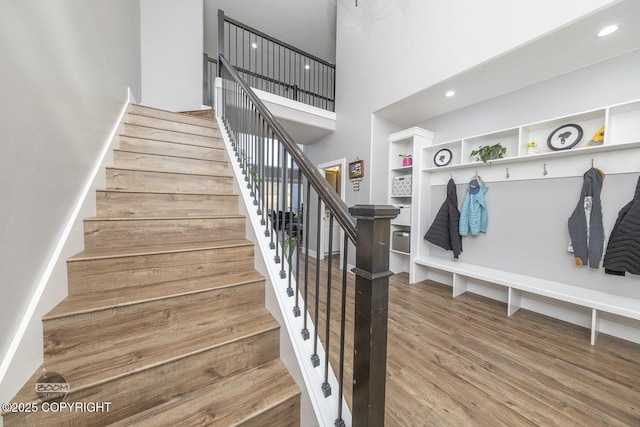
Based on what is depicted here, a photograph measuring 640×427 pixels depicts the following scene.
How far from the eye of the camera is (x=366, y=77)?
3600 millimetres

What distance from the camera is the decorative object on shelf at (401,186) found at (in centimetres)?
332

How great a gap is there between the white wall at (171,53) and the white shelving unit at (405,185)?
3232mm

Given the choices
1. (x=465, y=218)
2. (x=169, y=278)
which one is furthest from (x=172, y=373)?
(x=465, y=218)

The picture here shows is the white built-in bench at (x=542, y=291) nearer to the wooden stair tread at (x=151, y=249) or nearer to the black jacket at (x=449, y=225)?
the black jacket at (x=449, y=225)

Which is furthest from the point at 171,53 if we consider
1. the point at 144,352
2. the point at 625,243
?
the point at 625,243

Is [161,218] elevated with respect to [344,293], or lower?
elevated

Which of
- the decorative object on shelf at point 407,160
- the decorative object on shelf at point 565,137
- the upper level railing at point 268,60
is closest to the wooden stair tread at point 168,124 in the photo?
the upper level railing at point 268,60

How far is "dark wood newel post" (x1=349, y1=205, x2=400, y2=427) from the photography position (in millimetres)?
728

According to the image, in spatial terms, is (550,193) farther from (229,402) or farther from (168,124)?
Result: (168,124)

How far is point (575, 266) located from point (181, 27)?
5.74m

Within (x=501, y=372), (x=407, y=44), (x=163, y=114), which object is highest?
(x=407, y=44)

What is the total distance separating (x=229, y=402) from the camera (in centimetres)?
94

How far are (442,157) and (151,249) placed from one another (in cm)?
334

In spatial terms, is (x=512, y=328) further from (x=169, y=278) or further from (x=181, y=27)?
(x=181, y=27)
